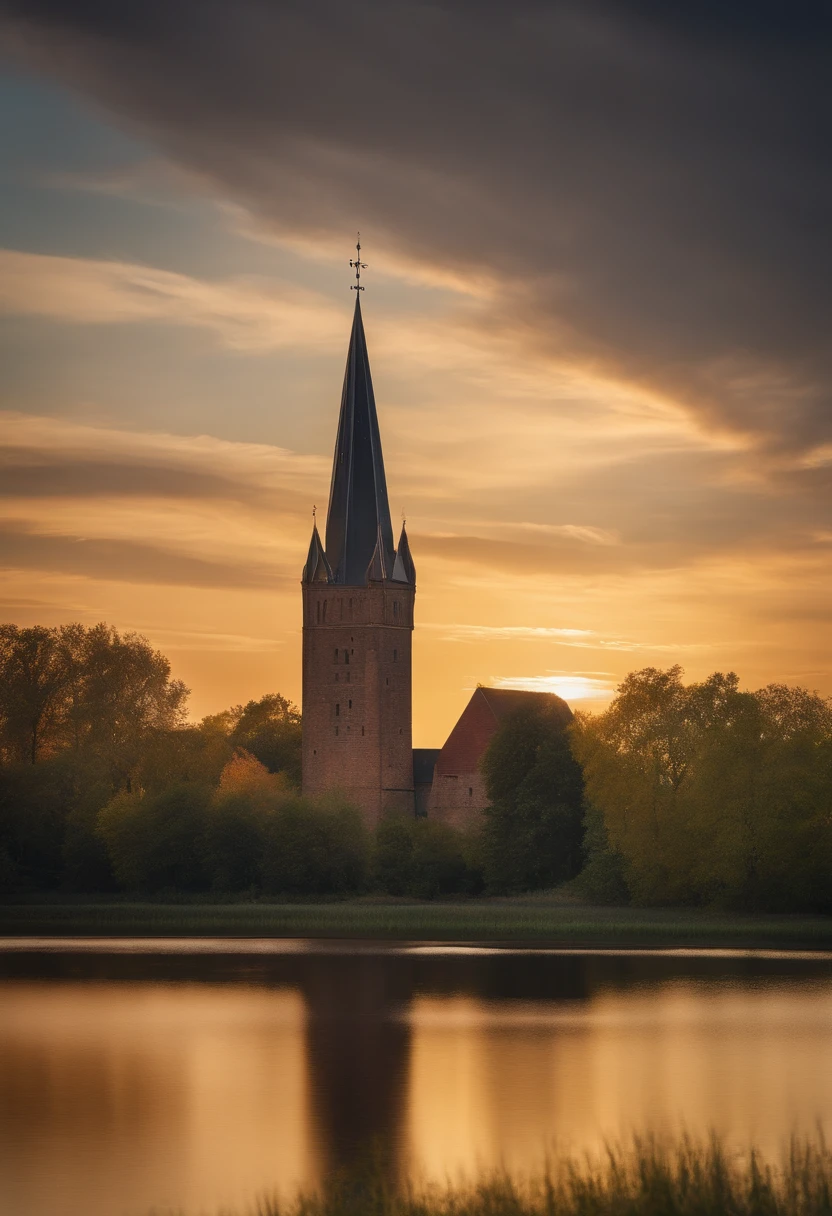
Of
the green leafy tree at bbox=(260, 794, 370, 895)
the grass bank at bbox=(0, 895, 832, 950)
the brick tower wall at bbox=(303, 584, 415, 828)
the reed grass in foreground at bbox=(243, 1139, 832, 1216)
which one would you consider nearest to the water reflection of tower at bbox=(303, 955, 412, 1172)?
the reed grass in foreground at bbox=(243, 1139, 832, 1216)

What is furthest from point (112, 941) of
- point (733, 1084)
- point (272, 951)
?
point (733, 1084)

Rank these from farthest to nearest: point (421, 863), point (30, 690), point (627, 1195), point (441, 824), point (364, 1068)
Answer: point (30, 690) < point (441, 824) < point (421, 863) < point (364, 1068) < point (627, 1195)

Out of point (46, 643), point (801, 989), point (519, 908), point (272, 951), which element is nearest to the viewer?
point (801, 989)

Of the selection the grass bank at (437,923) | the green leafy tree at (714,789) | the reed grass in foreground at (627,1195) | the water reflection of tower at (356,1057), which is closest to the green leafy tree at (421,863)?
the grass bank at (437,923)

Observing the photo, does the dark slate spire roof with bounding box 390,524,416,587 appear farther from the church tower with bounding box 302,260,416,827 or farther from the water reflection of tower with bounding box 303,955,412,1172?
the water reflection of tower with bounding box 303,955,412,1172

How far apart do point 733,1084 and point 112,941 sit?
1440 inches

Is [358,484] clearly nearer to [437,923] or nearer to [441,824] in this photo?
[441,824]

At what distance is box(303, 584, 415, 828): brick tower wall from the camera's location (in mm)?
107750

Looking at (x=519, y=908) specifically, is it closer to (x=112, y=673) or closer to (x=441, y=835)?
(x=441, y=835)

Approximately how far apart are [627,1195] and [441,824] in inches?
2764

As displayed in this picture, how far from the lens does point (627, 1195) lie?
58.9 feet

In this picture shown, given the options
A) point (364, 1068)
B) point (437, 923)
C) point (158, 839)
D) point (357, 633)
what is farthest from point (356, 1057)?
point (357, 633)

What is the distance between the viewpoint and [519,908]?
241 feet

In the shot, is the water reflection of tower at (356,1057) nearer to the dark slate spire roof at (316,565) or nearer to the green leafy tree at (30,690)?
the green leafy tree at (30,690)
